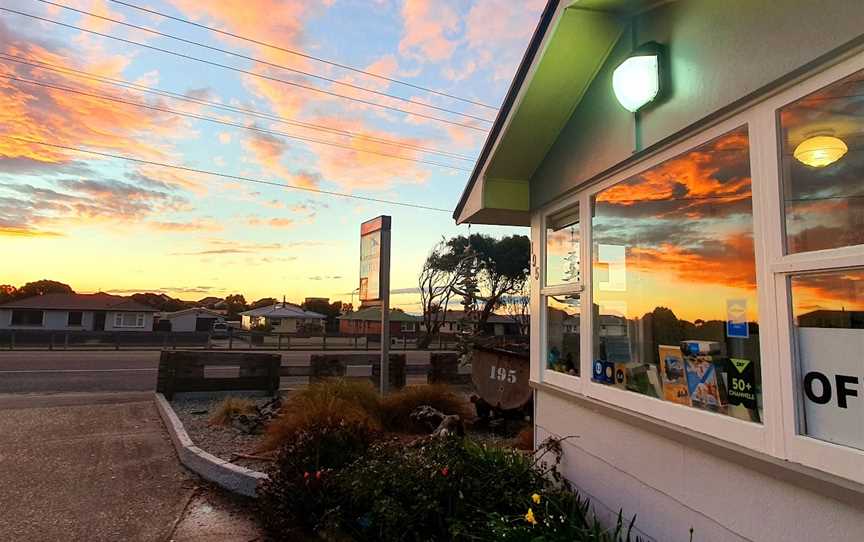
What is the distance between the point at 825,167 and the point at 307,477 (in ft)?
12.0

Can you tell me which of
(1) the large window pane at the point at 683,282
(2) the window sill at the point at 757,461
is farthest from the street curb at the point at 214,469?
(1) the large window pane at the point at 683,282

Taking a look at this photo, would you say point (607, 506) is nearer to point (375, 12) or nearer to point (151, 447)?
point (151, 447)

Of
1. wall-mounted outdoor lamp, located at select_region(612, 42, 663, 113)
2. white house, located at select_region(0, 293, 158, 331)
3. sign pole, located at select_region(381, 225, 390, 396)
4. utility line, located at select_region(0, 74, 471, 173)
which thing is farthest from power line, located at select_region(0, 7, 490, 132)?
white house, located at select_region(0, 293, 158, 331)

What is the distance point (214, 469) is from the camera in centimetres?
520

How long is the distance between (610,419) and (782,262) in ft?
5.23

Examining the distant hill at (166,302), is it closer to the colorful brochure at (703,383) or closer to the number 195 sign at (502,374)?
the number 195 sign at (502,374)

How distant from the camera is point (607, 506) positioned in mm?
3170

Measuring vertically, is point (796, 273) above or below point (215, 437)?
above

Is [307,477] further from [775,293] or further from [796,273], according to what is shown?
[796,273]

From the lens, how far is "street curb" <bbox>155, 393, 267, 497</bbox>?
4.75 m

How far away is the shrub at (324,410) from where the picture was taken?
17.7 feet

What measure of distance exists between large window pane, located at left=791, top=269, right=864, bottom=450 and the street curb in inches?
154

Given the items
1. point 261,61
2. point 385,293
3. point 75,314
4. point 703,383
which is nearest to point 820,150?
point 703,383

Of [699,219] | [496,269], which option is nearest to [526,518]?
[699,219]
